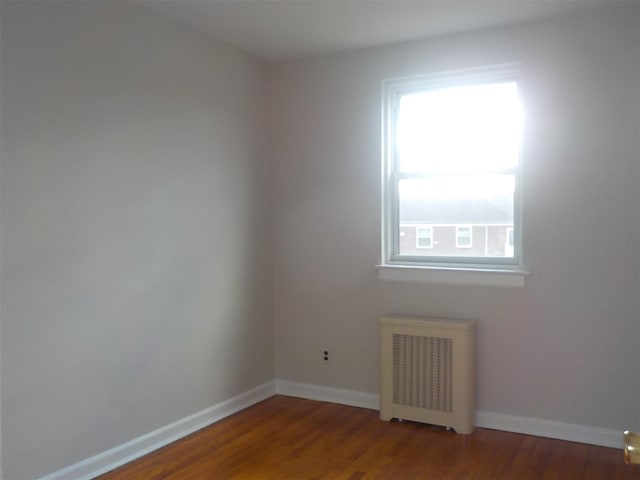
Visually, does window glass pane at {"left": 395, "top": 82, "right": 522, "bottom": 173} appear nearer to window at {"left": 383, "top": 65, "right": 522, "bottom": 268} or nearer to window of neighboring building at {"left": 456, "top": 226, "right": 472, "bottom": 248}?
window at {"left": 383, "top": 65, "right": 522, "bottom": 268}

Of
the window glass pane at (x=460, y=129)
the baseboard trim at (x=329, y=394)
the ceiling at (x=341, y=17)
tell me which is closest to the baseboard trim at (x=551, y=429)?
the baseboard trim at (x=329, y=394)

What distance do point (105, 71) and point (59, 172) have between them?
1.99 feet

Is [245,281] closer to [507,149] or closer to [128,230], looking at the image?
[128,230]

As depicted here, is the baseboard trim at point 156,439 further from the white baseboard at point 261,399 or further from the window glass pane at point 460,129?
the window glass pane at point 460,129

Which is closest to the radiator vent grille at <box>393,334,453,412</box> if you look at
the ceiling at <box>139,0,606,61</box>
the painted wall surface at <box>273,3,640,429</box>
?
the painted wall surface at <box>273,3,640,429</box>

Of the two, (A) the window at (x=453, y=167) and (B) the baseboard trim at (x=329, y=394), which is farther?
(B) the baseboard trim at (x=329, y=394)

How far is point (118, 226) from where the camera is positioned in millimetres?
2945

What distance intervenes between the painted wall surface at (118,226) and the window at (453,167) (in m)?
1.01

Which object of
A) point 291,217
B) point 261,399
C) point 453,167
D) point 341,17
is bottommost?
point 261,399

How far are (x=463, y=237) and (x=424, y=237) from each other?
0.27 m

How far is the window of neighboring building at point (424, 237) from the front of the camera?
12.3 feet

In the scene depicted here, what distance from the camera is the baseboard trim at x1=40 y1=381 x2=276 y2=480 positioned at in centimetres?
276

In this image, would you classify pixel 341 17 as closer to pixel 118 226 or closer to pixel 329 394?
pixel 118 226

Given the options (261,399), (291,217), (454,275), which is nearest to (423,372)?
(454,275)
